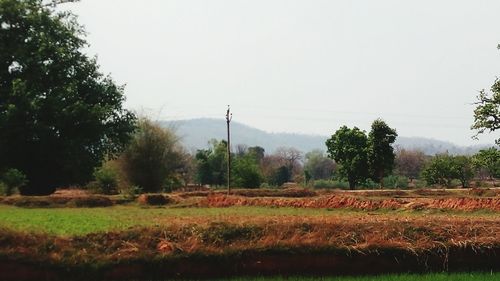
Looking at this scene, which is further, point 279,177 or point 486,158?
point 279,177

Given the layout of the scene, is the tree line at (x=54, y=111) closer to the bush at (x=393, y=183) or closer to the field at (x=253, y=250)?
the field at (x=253, y=250)

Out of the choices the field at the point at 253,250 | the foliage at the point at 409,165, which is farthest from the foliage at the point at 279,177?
the field at the point at 253,250

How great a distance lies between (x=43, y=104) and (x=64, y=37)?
24.1 ft

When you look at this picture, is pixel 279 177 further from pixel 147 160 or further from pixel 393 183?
pixel 147 160

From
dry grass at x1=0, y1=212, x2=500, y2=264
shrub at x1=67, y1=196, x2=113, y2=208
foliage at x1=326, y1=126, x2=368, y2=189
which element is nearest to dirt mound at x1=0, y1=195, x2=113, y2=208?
shrub at x1=67, y1=196, x2=113, y2=208

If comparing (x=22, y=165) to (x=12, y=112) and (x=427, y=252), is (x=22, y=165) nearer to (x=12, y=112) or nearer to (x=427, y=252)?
(x=12, y=112)

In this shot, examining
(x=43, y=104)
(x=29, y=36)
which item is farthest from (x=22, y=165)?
(x=29, y=36)

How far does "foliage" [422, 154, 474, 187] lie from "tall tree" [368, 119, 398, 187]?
12395mm

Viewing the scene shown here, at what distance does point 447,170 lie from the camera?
216 ft

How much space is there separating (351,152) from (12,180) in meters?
36.3

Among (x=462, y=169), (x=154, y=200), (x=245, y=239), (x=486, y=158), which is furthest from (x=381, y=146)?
(x=245, y=239)

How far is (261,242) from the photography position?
12836 mm

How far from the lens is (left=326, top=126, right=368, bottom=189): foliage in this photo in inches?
2325

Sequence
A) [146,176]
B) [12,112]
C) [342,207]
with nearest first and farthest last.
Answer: [342,207], [12,112], [146,176]
